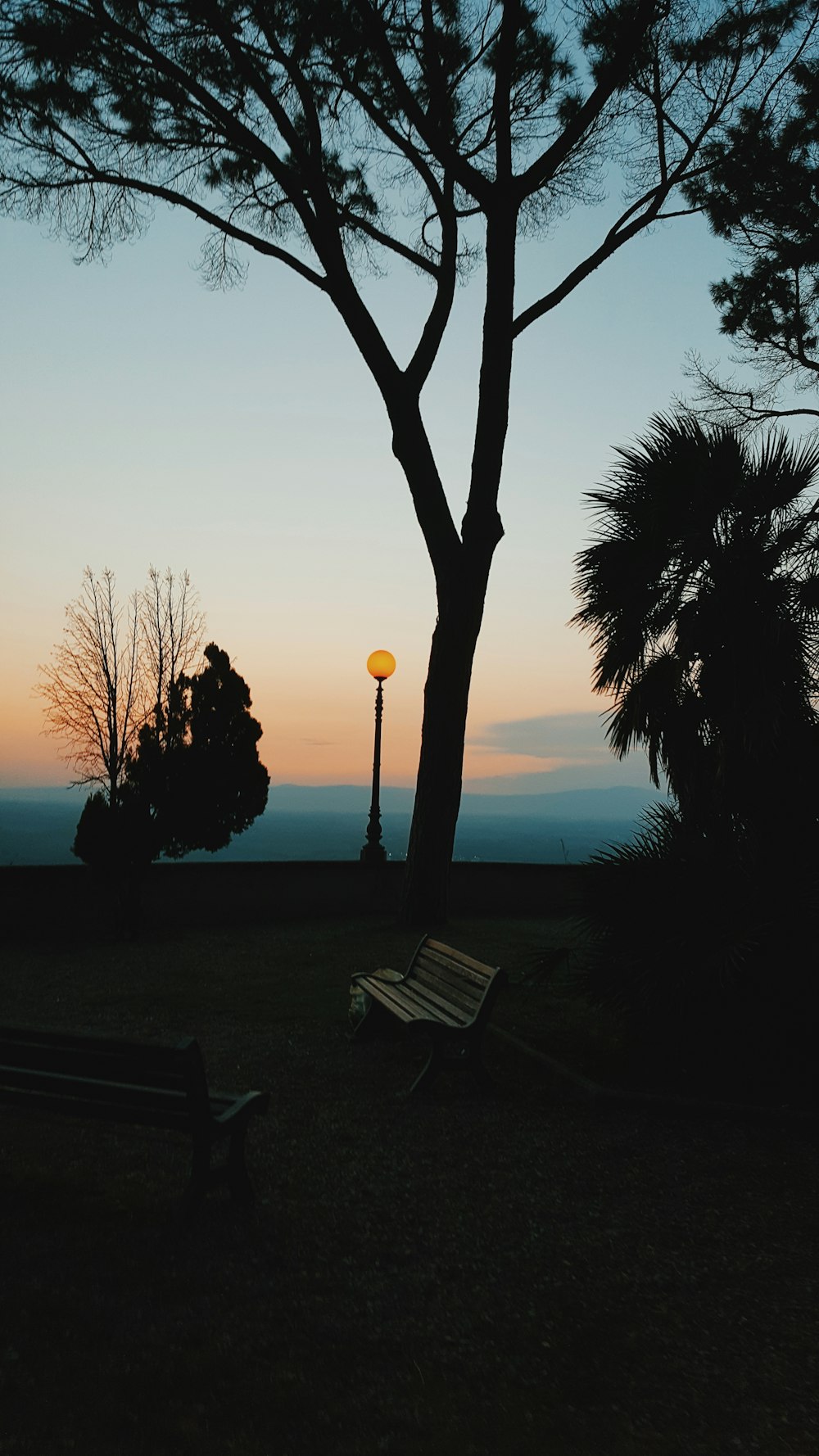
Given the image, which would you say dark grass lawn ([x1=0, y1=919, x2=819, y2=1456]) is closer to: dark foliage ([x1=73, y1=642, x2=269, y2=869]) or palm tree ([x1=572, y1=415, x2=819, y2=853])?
palm tree ([x1=572, y1=415, x2=819, y2=853])

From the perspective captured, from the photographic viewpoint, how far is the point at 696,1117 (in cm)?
596

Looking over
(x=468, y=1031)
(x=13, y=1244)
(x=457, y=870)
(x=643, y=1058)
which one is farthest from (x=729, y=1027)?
(x=457, y=870)

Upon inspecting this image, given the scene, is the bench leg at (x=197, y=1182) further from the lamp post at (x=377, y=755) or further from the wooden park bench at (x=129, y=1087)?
the lamp post at (x=377, y=755)

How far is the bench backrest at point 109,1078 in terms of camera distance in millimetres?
3928

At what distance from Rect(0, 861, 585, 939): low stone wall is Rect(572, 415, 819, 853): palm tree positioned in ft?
14.9

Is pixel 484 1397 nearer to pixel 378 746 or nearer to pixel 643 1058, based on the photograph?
pixel 643 1058

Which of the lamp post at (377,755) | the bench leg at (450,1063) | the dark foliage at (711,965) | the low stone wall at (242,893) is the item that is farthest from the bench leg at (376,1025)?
the lamp post at (377,755)

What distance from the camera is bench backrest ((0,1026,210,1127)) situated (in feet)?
12.9

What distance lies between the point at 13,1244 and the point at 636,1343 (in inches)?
90.2

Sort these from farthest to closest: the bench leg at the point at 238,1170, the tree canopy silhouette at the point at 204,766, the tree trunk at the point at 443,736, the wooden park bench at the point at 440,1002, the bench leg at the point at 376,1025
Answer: the tree canopy silhouette at the point at 204,766 < the tree trunk at the point at 443,736 < the bench leg at the point at 376,1025 < the wooden park bench at the point at 440,1002 < the bench leg at the point at 238,1170

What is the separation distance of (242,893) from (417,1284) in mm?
11683

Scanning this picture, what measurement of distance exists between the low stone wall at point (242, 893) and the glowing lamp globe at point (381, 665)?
122 inches

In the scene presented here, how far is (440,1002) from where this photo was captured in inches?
262

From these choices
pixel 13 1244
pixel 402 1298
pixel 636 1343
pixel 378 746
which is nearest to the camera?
pixel 636 1343
